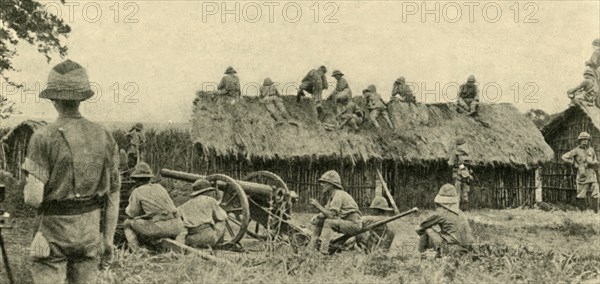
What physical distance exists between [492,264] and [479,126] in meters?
14.3

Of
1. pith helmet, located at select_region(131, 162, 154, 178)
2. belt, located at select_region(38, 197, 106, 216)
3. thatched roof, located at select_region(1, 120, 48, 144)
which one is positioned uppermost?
thatched roof, located at select_region(1, 120, 48, 144)

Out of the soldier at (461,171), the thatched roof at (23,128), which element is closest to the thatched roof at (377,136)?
the soldier at (461,171)

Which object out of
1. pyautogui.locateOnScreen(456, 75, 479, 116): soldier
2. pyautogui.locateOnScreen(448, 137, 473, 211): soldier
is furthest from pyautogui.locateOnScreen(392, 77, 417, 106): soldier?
pyautogui.locateOnScreen(448, 137, 473, 211): soldier

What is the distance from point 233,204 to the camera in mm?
11094

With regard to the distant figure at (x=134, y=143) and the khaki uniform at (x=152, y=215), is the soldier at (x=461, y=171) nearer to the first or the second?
the distant figure at (x=134, y=143)

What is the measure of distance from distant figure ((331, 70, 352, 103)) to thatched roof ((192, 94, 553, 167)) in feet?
1.21

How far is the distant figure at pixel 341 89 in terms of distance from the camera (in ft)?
66.5

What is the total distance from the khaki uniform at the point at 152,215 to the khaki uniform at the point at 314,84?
1155 centimetres

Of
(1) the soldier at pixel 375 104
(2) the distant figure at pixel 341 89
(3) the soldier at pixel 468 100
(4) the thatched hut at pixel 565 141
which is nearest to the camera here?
(4) the thatched hut at pixel 565 141

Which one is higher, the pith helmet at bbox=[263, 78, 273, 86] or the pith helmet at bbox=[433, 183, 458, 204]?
the pith helmet at bbox=[263, 78, 273, 86]

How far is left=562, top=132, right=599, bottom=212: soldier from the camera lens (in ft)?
60.0

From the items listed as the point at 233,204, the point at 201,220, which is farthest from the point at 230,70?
the point at 201,220

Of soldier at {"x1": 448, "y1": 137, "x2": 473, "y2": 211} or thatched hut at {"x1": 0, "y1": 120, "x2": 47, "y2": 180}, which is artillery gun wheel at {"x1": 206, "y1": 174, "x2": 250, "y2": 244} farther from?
thatched hut at {"x1": 0, "y1": 120, "x2": 47, "y2": 180}

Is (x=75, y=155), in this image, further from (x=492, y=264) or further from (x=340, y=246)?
(x=340, y=246)
